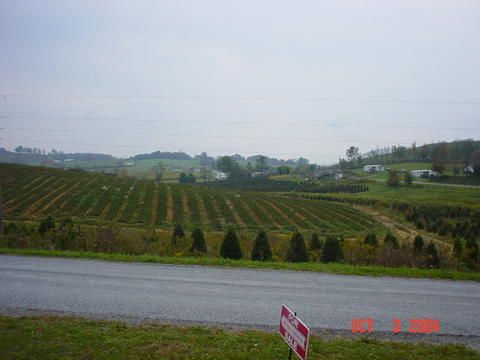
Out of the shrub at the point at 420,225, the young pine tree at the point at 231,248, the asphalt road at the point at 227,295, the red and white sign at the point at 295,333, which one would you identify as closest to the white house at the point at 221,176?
the shrub at the point at 420,225

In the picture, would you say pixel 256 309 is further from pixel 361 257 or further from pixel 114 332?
pixel 361 257

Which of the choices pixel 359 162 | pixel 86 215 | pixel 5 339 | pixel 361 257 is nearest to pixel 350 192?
pixel 359 162

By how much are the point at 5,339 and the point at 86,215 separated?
38.8 m

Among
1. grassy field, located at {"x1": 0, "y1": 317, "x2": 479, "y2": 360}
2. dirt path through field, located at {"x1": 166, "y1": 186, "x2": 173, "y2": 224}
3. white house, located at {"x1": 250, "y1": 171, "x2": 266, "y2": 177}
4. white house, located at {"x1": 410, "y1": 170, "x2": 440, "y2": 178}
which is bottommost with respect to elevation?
dirt path through field, located at {"x1": 166, "y1": 186, "x2": 173, "y2": 224}

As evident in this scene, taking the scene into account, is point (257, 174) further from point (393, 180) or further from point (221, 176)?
point (393, 180)

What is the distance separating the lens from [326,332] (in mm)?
6793

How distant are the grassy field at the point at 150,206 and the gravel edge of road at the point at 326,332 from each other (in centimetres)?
3310

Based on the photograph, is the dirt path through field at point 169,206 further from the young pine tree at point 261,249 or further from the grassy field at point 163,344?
the grassy field at point 163,344

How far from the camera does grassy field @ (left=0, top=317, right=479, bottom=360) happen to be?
539 cm

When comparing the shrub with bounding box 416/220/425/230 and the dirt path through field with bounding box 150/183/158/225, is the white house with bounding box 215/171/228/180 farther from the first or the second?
the shrub with bounding box 416/220/425/230
